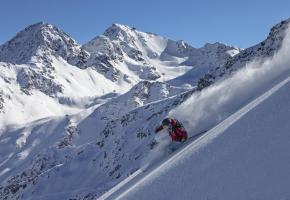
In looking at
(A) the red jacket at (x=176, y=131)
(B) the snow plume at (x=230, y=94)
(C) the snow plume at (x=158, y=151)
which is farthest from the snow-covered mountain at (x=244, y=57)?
(A) the red jacket at (x=176, y=131)

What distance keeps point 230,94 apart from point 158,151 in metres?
4.76

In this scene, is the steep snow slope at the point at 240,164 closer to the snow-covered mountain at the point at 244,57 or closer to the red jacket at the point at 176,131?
the red jacket at the point at 176,131

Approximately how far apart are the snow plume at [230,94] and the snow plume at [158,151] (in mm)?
1177

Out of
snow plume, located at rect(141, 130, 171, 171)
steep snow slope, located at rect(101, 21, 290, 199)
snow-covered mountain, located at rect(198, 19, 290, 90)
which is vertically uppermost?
snow-covered mountain, located at rect(198, 19, 290, 90)

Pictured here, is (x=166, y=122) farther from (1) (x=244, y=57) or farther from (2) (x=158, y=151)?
(1) (x=244, y=57)

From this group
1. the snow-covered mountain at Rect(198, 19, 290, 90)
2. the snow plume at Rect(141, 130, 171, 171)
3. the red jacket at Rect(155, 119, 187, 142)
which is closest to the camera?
the snow plume at Rect(141, 130, 171, 171)

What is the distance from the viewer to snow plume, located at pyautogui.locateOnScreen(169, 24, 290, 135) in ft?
68.9

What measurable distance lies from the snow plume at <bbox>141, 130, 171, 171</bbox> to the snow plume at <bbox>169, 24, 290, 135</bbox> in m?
1.18

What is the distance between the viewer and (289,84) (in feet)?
43.9

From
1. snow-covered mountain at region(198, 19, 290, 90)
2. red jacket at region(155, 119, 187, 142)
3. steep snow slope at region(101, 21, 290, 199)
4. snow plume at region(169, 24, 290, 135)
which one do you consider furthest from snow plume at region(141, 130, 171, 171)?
snow-covered mountain at region(198, 19, 290, 90)

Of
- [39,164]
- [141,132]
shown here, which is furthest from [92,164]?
[39,164]

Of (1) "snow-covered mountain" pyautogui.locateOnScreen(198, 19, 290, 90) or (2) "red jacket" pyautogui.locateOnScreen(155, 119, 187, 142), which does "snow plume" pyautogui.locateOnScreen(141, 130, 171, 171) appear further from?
(1) "snow-covered mountain" pyautogui.locateOnScreen(198, 19, 290, 90)

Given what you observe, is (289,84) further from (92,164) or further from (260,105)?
(92,164)

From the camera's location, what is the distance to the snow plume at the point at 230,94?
21.0m
